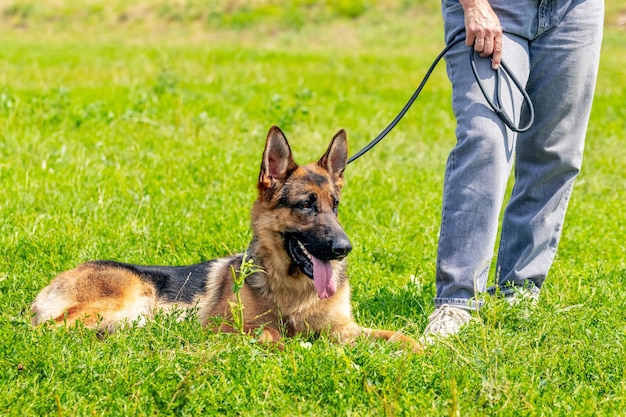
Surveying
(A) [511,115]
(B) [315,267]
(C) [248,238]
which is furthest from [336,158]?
(C) [248,238]

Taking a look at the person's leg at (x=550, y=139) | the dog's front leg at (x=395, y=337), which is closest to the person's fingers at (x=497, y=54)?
the person's leg at (x=550, y=139)

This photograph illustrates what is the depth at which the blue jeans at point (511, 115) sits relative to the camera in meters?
4.00

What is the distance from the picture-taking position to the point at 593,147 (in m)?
9.35

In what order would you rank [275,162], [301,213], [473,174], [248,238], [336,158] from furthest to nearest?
[248,238], [336,158], [275,162], [301,213], [473,174]

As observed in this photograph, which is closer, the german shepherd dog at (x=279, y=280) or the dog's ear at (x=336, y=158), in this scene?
the german shepherd dog at (x=279, y=280)

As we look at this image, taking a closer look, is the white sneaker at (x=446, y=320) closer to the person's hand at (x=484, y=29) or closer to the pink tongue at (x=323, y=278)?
the pink tongue at (x=323, y=278)

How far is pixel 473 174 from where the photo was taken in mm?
4012

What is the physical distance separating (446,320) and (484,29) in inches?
60.4

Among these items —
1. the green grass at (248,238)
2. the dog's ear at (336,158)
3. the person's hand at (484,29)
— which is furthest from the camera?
the dog's ear at (336,158)

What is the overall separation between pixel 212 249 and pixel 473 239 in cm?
223

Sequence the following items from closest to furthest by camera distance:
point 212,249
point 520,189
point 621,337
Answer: point 621,337 < point 520,189 < point 212,249

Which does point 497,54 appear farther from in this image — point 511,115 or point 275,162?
point 275,162

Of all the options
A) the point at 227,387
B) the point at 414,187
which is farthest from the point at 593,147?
the point at 227,387

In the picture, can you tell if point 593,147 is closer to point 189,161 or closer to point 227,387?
point 189,161
